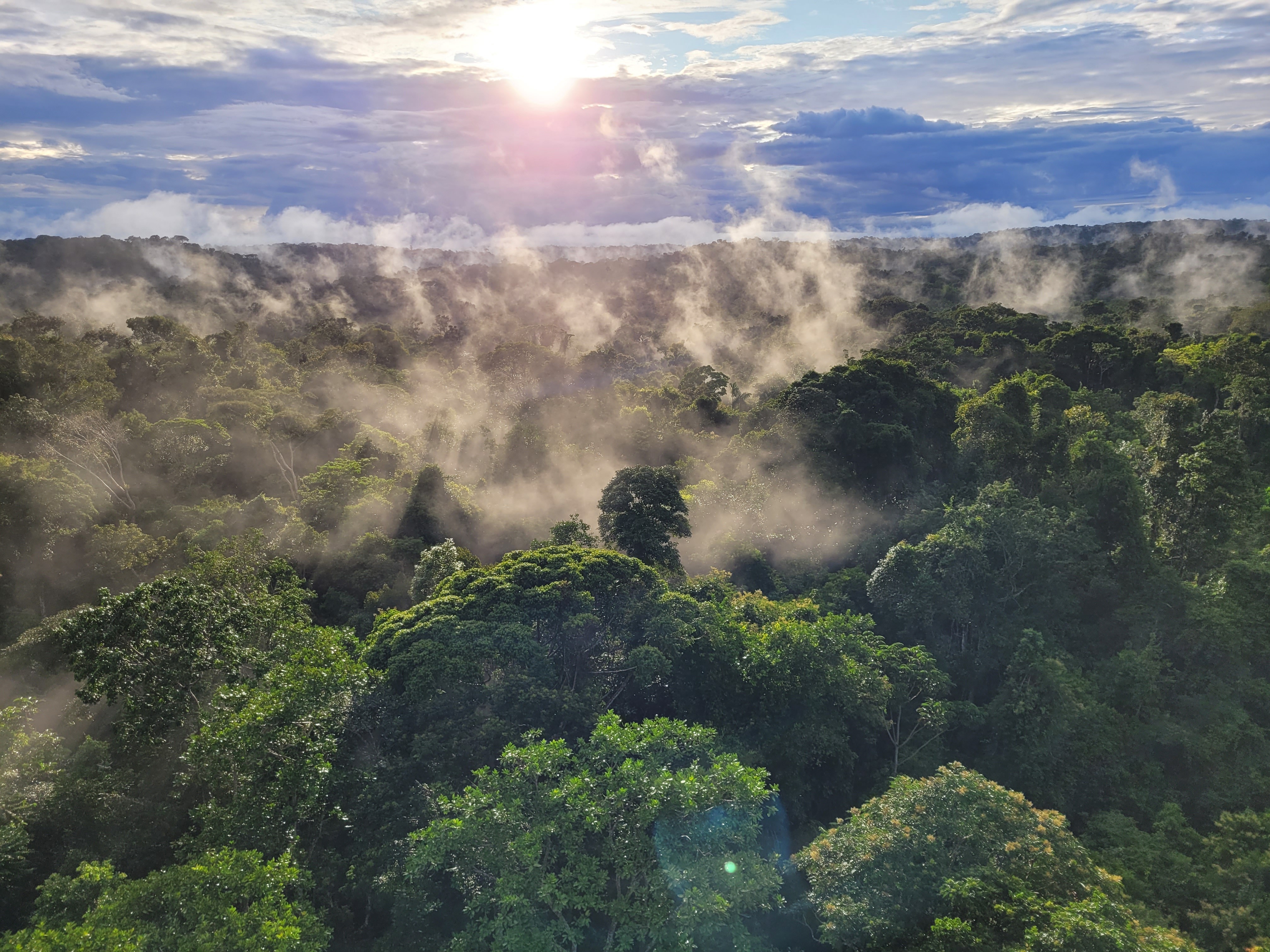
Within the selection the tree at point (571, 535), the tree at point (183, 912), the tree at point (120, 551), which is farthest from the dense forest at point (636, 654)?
the tree at point (571, 535)

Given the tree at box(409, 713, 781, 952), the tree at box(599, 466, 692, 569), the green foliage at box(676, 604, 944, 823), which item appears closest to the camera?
the tree at box(409, 713, 781, 952)

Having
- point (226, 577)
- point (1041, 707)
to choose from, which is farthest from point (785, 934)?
point (226, 577)

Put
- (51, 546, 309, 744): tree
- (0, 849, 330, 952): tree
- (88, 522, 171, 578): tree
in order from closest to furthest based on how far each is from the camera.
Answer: (0, 849, 330, 952): tree → (51, 546, 309, 744): tree → (88, 522, 171, 578): tree

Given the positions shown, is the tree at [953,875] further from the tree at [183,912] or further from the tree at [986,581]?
the tree at [986,581]

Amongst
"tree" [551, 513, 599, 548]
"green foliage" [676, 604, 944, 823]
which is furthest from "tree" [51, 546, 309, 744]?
"green foliage" [676, 604, 944, 823]

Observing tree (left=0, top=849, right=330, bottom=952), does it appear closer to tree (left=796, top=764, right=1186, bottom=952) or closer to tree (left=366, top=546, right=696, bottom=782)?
tree (left=366, top=546, right=696, bottom=782)

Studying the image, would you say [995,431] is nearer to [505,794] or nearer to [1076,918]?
[1076,918]
